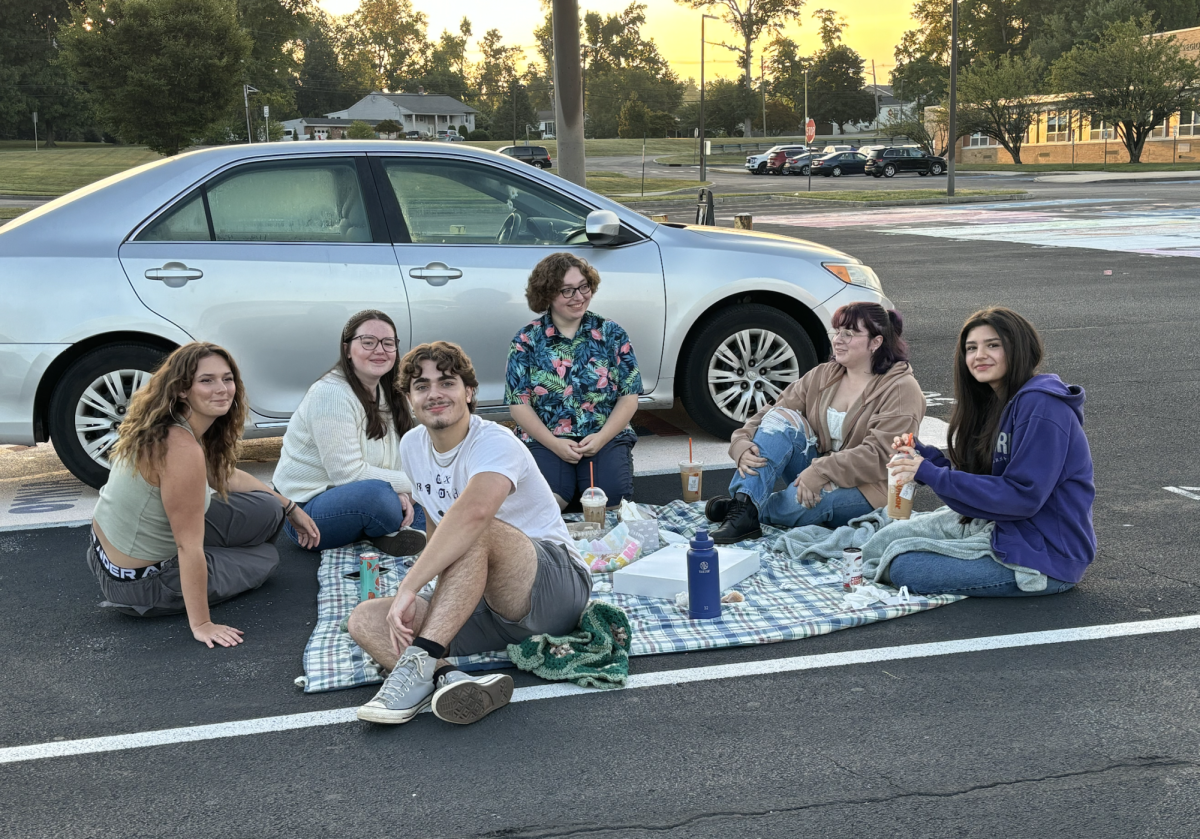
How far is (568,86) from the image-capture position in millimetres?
10430

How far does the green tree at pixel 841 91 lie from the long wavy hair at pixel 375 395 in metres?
96.5

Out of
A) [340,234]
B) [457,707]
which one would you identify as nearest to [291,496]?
[340,234]

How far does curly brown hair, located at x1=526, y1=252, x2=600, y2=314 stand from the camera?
577 cm

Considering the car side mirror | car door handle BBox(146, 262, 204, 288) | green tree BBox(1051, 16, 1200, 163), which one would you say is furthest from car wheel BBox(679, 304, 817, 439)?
green tree BBox(1051, 16, 1200, 163)

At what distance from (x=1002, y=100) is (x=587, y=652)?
62.8 meters

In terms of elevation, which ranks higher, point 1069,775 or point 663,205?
point 663,205

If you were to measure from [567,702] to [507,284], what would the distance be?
10.3 feet

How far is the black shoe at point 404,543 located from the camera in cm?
544

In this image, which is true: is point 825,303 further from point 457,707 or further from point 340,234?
point 457,707

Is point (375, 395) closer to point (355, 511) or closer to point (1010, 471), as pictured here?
point (355, 511)

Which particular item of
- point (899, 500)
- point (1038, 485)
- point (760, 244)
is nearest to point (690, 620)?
point (899, 500)

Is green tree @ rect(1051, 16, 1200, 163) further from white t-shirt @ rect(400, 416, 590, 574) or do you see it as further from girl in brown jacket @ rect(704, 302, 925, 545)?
white t-shirt @ rect(400, 416, 590, 574)

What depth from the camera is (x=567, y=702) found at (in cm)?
386

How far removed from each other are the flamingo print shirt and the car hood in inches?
53.4
